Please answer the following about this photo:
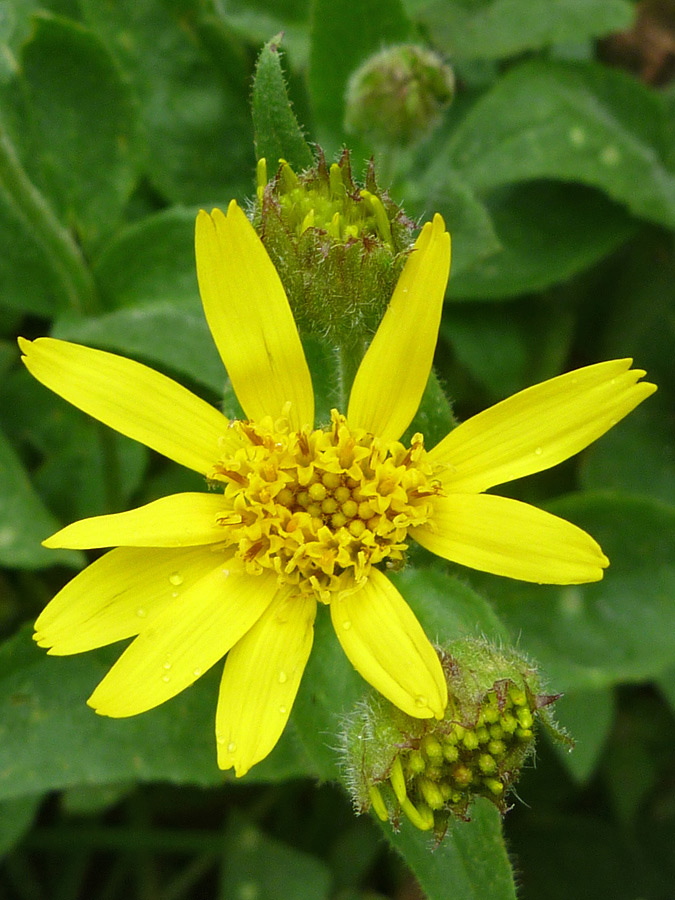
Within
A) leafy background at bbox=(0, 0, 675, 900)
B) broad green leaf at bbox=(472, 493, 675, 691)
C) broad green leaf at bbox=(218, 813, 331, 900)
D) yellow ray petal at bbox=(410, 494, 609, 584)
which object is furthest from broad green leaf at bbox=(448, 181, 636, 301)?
broad green leaf at bbox=(218, 813, 331, 900)

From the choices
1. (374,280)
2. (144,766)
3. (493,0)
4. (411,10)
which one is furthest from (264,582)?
(493,0)

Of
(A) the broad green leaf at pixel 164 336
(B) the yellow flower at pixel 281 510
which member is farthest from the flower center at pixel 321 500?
(A) the broad green leaf at pixel 164 336

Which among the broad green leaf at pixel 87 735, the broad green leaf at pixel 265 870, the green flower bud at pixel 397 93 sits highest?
the green flower bud at pixel 397 93

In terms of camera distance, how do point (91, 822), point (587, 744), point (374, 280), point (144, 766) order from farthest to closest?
1. point (91, 822)
2. point (587, 744)
3. point (144, 766)
4. point (374, 280)

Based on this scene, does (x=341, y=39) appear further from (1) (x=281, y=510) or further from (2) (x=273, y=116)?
(1) (x=281, y=510)

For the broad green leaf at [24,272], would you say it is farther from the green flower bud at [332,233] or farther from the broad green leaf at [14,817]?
the broad green leaf at [14,817]

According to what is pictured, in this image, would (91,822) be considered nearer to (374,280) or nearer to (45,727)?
(45,727)
